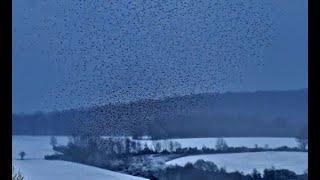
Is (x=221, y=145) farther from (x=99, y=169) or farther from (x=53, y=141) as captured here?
(x=53, y=141)

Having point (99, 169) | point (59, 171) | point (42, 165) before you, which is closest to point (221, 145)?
point (99, 169)

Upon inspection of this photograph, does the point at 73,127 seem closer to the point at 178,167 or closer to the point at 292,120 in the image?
the point at 178,167

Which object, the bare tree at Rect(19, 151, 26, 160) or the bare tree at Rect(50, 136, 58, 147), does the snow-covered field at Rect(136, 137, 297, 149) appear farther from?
the bare tree at Rect(19, 151, 26, 160)

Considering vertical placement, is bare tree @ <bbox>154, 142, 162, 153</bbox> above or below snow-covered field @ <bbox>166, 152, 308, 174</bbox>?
above

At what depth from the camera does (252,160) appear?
→ 9.26ft

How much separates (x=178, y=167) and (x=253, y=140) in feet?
1.83

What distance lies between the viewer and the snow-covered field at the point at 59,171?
2738mm

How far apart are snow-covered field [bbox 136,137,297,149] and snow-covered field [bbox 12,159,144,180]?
14.3 inches

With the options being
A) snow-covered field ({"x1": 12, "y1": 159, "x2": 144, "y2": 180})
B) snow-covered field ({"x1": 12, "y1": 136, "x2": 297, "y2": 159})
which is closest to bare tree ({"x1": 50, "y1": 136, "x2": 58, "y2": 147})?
snow-covered field ({"x1": 12, "y1": 136, "x2": 297, "y2": 159})

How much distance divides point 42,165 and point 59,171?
12 cm

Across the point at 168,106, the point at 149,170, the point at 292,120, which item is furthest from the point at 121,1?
the point at 292,120

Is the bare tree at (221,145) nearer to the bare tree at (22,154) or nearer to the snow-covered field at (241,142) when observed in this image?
the snow-covered field at (241,142)

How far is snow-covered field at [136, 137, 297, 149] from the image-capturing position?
9.09ft

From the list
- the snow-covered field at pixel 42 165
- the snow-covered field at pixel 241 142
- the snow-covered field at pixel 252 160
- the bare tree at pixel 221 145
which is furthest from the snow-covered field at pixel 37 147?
the bare tree at pixel 221 145
